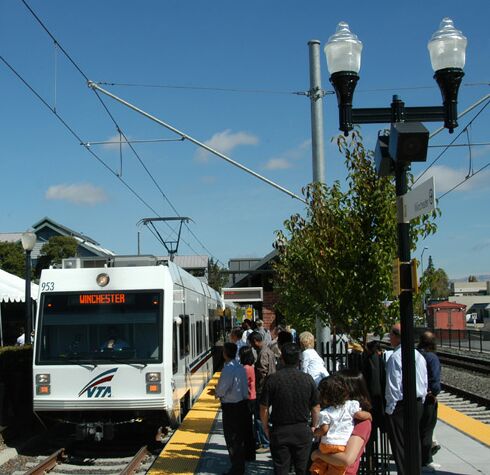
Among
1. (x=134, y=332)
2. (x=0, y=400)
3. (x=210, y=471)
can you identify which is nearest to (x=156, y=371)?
Answer: (x=134, y=332)

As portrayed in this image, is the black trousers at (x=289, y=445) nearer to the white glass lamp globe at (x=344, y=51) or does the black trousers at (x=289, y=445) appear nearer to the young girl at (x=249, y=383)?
the young girl at (x=249, y=383)

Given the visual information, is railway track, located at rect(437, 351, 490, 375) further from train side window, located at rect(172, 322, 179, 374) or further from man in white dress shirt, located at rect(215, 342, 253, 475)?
man in white dress shirt, located at rect(215, 342, 253, 475)

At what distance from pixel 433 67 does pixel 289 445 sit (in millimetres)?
3690

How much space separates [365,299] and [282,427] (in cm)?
321

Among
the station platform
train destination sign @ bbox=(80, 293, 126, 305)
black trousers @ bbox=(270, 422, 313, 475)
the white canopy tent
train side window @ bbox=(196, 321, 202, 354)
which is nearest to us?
black trousers @ bbox=(270, 422, 313, 475)

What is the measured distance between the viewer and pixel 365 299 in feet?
31.1

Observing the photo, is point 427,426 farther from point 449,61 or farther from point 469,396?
point 469,396

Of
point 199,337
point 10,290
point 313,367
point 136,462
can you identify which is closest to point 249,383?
point 313,367

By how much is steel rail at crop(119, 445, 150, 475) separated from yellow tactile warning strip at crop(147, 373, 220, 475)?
0.45 metres

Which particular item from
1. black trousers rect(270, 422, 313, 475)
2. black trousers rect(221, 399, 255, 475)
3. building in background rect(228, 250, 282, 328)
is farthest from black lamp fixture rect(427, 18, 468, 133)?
building in background rect(228, 250, 282, 328)

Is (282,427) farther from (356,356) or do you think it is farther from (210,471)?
(210,471)

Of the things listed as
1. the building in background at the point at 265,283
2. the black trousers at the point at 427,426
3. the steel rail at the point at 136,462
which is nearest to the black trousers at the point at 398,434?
the black trousers at the point at 427,426

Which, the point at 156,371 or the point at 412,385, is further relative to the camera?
the point at 156,371

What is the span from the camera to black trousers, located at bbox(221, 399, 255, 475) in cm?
866
